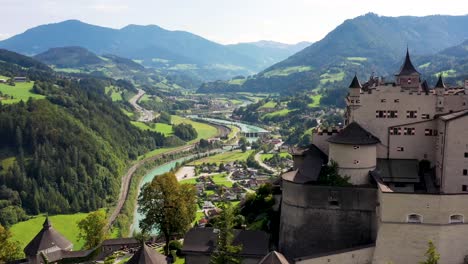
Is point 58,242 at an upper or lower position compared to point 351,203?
lower

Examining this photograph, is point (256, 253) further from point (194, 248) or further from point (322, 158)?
point (322, 158)

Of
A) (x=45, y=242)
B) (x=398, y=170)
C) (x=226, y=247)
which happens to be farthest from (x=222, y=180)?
(x=226, y=247)

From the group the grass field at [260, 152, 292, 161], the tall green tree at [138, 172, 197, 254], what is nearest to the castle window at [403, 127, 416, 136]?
the tall green tree at [138, 172, 197, 254]

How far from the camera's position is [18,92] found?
182000 mm

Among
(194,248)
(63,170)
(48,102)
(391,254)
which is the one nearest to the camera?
(391,254)

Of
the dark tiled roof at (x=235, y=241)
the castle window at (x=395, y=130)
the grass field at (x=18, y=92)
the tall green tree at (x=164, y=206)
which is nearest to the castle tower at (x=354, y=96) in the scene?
the castle window at (x=395, y=130)

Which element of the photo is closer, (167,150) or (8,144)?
(8,144)

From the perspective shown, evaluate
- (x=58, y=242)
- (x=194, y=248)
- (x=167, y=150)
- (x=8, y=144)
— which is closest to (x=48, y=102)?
(x=8, y=144)

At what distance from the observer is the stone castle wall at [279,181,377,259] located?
41.0m

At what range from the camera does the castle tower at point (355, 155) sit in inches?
1654

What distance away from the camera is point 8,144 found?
144 meters

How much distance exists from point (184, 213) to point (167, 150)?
140 metres

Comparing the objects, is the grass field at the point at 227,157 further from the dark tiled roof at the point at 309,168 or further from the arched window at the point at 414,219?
the arched window at the point at 414,219

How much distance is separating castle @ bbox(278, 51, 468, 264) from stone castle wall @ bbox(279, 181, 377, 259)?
0.27ft
